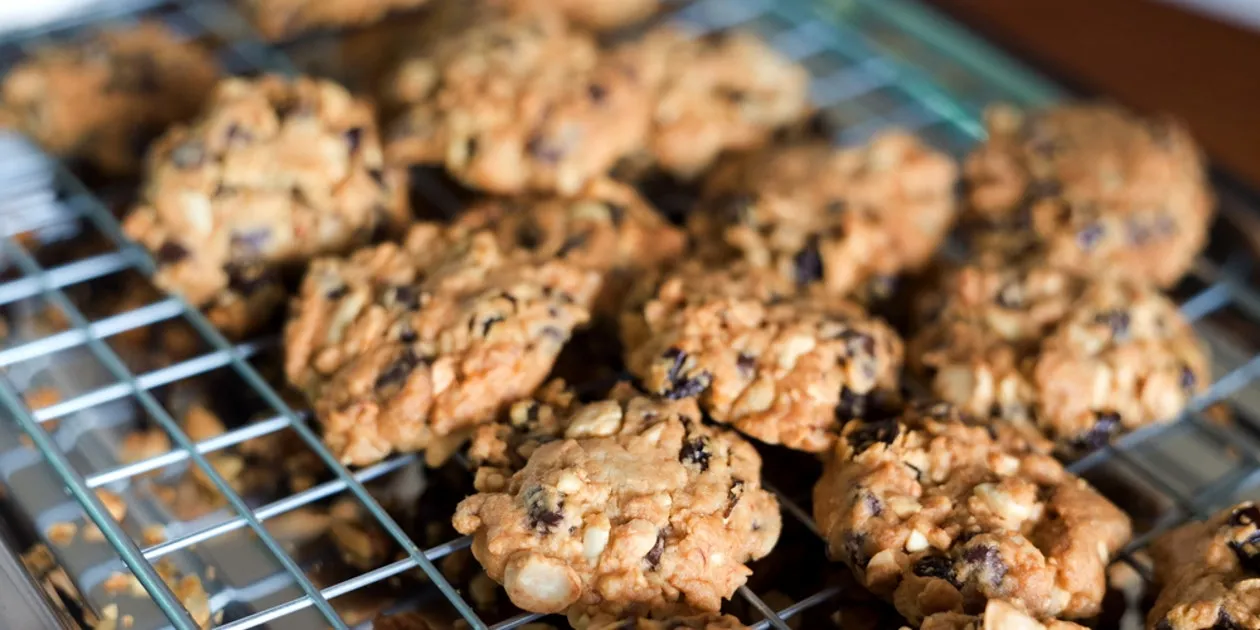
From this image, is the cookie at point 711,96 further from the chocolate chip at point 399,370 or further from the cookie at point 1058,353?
the chocolate chip at point 399,370

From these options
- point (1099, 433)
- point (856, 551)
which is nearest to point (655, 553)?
point (856, 551)

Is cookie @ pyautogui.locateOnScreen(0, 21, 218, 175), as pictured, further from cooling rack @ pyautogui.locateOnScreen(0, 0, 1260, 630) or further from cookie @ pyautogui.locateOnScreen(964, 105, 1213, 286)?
cookie @ pyautogui.locateOnScreen(964, 105, 1213, 286)

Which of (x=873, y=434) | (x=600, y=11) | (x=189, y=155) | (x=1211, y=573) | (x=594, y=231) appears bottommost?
(x=1211, y=573)

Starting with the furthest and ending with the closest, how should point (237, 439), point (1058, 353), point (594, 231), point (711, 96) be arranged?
point (711, 96)
point (594, 231)
point (1058, 353)
point (237, 439)

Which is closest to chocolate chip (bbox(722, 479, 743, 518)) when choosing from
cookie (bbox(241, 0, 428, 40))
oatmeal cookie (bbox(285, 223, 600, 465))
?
oatmeal cookie (bbox(285, 223, 600, 465))

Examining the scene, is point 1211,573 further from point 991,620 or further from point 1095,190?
point 1095,190
